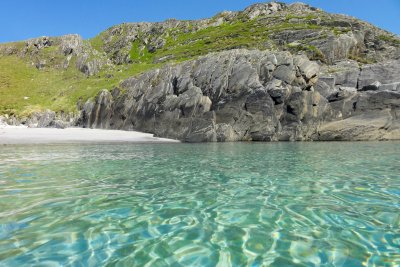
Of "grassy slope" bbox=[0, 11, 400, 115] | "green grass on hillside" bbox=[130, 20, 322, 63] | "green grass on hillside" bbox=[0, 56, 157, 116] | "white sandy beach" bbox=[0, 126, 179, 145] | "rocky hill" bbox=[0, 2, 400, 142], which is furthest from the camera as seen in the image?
"green grass on hillside" bbox=[0, 56, 157, 116]

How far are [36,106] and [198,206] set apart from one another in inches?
3161

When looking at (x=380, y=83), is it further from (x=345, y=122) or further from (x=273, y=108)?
(x=273, y=108)

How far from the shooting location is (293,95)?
43531 mm

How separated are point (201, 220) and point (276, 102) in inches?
1533

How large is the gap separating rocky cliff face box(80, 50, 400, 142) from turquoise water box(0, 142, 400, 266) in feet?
99.3

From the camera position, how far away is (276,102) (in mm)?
43562

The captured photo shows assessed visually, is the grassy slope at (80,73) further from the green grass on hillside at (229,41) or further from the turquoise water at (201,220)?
the turquoise water at (201,220)

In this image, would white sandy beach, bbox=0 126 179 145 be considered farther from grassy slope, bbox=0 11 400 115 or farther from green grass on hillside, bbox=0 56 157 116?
grassy slope, bbox=0 11 400 115

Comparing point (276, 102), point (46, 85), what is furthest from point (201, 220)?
point (46, 85)

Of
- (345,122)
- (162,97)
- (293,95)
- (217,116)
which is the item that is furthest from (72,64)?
(345,122)

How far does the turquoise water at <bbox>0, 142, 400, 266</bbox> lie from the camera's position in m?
5.15

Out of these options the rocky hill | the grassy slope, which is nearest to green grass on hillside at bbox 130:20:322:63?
the grassy slope

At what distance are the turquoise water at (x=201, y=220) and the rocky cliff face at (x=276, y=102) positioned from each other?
99.3 feet

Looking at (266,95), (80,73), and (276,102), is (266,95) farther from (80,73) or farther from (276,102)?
(80,73)
